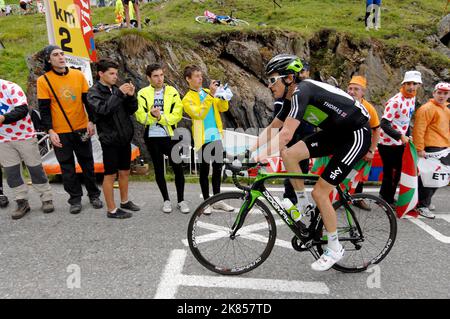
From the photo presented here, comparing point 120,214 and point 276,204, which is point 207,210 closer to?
point 276,204

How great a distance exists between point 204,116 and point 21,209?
10.0 feet

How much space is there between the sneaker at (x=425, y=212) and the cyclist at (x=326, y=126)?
2.65m

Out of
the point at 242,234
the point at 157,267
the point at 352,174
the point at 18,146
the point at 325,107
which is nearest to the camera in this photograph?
the point at 325,107

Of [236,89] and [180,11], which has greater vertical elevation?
[180,11]

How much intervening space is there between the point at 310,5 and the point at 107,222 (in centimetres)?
1632

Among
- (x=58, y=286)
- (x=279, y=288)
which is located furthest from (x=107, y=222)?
(x=279, y=288)

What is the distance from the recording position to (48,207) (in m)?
4.86

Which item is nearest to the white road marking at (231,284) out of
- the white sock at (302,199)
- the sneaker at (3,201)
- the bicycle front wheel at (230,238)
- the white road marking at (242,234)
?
the bicycle front wheel at (230,238)

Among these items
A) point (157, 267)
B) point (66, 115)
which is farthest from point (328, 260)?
point (66, 115)

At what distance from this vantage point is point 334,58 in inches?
462

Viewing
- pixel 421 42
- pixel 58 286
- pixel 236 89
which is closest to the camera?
pixel 58 286

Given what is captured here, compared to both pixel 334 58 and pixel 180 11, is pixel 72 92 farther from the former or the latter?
pixel 180 11

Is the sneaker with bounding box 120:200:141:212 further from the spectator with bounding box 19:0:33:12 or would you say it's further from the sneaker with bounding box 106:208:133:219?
the spectator with bounding box 19:0:33:12

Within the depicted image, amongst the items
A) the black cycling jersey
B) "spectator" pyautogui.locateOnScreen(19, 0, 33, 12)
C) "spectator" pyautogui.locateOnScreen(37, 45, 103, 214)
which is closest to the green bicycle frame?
the black cycling jersey
